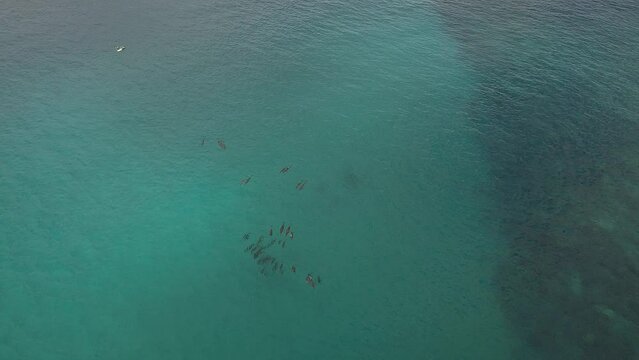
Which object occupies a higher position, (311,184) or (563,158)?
(563,158)

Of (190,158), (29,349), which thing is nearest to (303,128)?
(190,158)

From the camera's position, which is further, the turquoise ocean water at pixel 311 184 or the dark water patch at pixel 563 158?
the dark water patch at pixel 563 158

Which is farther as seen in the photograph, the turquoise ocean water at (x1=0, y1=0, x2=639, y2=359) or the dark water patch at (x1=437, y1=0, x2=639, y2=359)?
the dark water patch at (x1=437, y1=0, x2=639, y2=359)

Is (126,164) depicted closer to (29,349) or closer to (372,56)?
(29,349)

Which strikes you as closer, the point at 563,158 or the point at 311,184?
the point at 311,184

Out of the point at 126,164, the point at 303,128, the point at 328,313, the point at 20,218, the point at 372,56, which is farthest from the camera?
the point at 372,56
